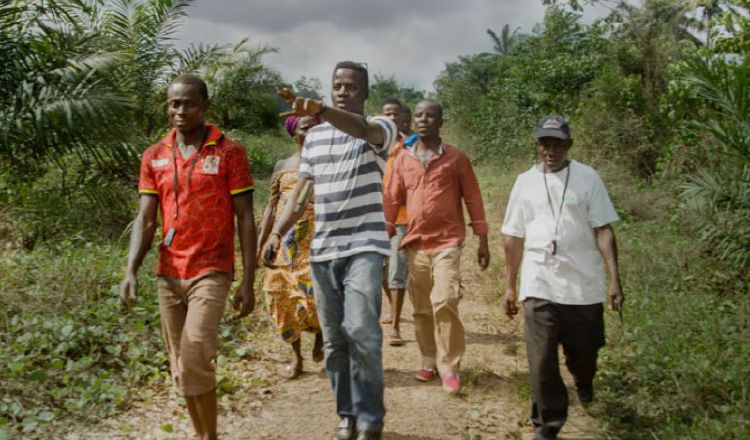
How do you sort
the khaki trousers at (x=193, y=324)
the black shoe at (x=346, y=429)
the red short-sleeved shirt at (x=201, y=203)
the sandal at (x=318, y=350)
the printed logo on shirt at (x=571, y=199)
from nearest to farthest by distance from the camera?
the khaki trousers at (x=193, y=324) → the red short-sleeved shirt at (x=201, y=203) → the black shoe at (x=346, y=429) → the printed logo on shirt at (x=571, y=199) → the sandal at (x=318, y=350)

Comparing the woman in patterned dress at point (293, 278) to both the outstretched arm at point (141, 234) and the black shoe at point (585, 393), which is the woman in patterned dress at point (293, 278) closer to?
the outstretched arm at point (141, 234)

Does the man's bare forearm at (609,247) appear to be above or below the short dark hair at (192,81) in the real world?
below

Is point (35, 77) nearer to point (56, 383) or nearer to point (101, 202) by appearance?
point (101, 202)

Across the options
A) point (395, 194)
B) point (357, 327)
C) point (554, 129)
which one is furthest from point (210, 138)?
point (395, 194)

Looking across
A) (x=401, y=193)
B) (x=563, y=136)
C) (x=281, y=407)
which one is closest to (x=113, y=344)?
(x=281, y=407)

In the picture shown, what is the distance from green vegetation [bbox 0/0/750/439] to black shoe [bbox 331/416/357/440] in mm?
1335

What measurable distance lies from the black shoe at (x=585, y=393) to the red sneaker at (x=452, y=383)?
0.82 metres

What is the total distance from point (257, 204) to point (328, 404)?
27.9 feet

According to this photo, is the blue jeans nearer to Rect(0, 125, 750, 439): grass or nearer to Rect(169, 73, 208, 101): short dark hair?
Rect(169, 73, 208, 101): short dark hair

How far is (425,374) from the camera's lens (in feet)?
16.9

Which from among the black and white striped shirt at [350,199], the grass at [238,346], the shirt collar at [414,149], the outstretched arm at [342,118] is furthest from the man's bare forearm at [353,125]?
the grass at [238,346]

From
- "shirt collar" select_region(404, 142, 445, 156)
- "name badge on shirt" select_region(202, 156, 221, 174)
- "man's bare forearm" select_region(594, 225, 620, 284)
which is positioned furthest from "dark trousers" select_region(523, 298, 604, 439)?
"name badge on shirt" select_region(202, 156, 221, 174)

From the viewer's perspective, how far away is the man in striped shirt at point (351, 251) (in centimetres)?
364

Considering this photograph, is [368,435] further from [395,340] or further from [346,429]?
[395,340]
